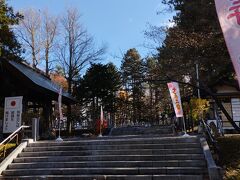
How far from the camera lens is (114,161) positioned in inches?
460

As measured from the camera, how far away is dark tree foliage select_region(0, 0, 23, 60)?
15883 millimetres

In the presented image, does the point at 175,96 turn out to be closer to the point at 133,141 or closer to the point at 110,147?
the point at 133,141

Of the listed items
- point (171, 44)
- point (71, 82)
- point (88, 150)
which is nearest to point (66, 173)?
point (88, 150)

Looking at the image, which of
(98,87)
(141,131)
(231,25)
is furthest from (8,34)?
(98,87)

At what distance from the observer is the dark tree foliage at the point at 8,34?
15883 millimetres

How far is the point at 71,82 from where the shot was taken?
1292 inches

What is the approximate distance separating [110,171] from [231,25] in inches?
290

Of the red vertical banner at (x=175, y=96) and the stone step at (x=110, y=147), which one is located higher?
the red vertical banner at (x=175, y=96)

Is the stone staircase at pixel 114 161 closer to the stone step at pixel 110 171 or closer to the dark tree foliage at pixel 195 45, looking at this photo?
the stone step at pixel 110 171

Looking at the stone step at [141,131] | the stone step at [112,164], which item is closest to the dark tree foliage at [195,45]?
the stone step at [112,164]

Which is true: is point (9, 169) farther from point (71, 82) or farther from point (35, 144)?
point (71, 82)

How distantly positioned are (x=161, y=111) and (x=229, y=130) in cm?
2579

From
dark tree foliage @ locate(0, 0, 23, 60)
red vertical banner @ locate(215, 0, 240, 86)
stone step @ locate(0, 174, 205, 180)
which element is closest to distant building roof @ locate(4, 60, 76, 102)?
dark tree foliage @ locate(0, 0, 23, 60)

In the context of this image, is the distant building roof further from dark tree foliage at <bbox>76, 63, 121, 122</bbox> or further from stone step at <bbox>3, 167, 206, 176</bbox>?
stone step at <bbox>3, 167, 206, 176</bbox>
